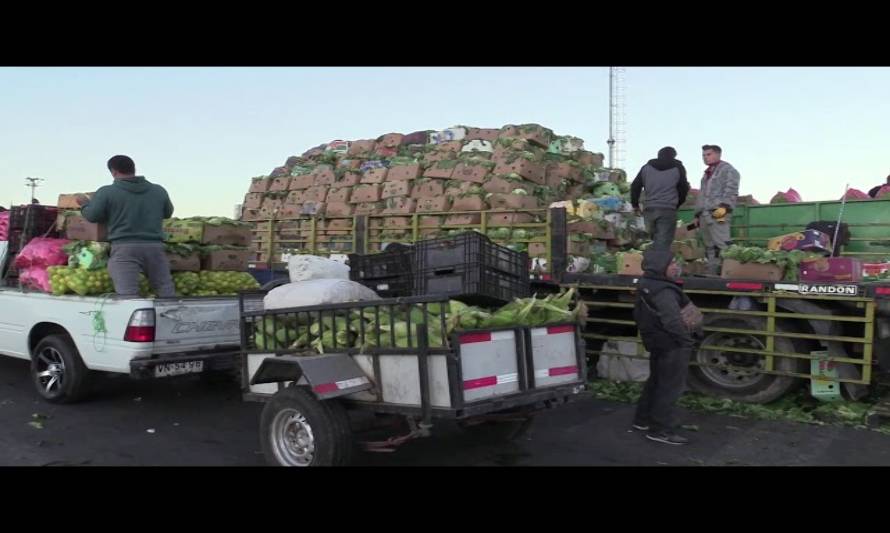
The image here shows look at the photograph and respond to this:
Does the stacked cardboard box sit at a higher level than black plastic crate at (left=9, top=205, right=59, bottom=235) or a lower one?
higher

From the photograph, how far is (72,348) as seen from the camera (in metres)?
6.68

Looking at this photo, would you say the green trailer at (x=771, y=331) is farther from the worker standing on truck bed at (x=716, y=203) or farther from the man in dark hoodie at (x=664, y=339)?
the man in dark hoodie at (x=664, y=339)

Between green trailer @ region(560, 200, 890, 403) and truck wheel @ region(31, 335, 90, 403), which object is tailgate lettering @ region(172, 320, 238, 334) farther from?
green trailer @ region(560, 200, 890, 403)

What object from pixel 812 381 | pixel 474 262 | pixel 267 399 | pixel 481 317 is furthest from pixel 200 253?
pixel 812 381

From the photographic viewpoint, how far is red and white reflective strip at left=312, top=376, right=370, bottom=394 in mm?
4219

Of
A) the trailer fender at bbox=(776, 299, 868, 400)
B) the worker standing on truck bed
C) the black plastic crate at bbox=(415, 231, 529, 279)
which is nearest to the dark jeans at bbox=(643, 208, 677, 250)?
the worker standing on truck bed

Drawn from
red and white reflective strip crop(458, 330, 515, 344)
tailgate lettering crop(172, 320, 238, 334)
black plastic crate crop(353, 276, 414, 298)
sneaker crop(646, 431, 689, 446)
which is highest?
black plastic crate crop(353, 276, 414, 298)

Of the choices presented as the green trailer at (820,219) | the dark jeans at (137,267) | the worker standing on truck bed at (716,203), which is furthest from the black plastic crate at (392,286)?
the green trailer at (820,219)

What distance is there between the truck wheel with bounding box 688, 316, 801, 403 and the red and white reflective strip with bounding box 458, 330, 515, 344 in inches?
143

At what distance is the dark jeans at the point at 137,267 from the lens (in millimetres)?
6574

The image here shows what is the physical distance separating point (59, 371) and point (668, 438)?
19.3ft

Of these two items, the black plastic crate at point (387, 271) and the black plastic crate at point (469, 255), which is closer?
the black plastic crate at point (469, 255)

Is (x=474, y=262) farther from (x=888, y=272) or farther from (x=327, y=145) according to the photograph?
(x=327, y=145)

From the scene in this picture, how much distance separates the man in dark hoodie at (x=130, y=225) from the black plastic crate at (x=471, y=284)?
2803 mm
